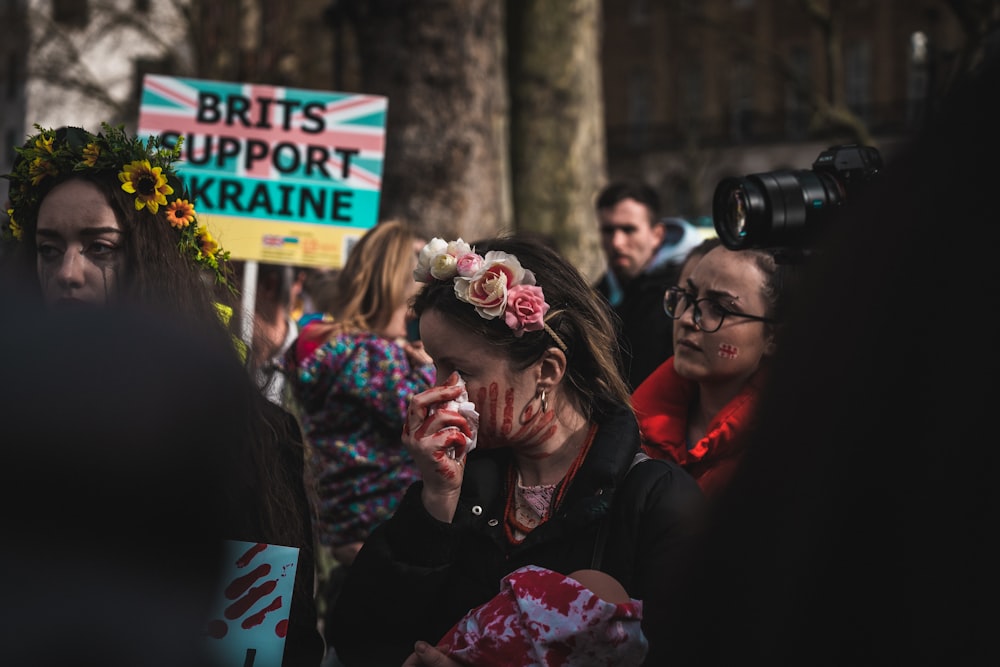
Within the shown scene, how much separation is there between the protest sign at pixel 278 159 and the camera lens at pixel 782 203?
11.8 feet

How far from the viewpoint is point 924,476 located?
38.9 inches

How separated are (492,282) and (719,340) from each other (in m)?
0.88

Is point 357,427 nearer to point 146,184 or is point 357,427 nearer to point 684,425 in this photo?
point 684,425

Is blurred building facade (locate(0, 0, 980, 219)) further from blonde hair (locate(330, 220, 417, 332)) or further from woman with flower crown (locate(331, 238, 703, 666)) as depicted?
woman with flower crown (locate(331, 238, 703, 666))

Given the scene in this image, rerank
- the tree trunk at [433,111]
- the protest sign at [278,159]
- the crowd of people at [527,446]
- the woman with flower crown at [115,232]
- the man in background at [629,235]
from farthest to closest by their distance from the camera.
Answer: the tree trunk at [433,111] < the man in background at [629,235] < the protest sign at [278,159] < the woman with flower crown at [115,232] < the crowd of people at [527,446]

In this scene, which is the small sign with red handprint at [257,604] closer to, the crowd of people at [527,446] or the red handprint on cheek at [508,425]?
the crowd of people at [527,446]

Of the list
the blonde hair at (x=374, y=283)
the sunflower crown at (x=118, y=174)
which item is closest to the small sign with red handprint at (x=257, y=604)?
the sunflower crown at (x=118, y=174)

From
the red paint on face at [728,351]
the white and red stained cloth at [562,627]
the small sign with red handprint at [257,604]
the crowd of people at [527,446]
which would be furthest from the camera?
the red paint on face at [728,351]

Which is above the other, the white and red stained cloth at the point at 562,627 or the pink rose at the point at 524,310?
the pink rose at the point at 524,310

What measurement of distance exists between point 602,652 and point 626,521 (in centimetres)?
58

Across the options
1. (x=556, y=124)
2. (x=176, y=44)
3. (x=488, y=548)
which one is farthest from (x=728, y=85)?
(x=488, y=548)

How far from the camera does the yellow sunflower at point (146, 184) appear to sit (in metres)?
3.05

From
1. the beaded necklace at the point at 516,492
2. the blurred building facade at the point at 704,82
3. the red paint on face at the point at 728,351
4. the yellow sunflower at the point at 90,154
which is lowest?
the beaded necklace at the point at 516,492

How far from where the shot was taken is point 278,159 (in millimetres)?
6348
